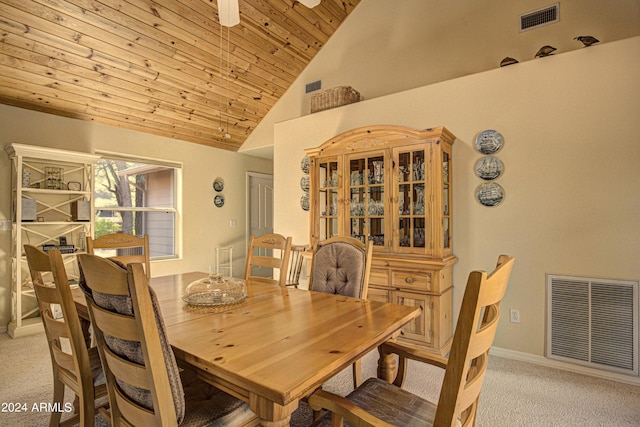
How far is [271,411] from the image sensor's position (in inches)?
36.7

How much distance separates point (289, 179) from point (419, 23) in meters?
2.46

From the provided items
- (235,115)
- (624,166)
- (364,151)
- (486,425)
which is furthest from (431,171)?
(235,115)

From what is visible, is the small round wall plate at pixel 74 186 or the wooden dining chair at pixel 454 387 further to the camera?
the small round wall plate at pixel 74 186

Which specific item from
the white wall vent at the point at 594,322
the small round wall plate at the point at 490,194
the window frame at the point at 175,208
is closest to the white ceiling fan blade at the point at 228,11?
the small round wall plate at the point at 490,194

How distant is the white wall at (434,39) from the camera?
2949 millimetres

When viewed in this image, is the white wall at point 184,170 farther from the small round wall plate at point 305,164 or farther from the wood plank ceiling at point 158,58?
the small round wall plate at point 305,164

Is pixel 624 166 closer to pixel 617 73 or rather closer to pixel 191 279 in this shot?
pixel 617 73

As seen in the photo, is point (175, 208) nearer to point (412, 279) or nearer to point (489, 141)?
point (412, 279)

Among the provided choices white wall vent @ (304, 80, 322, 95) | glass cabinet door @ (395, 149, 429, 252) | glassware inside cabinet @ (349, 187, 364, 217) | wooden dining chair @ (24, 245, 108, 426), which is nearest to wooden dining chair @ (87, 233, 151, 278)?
wooden dining chair @ (24, 245, 108, 426)

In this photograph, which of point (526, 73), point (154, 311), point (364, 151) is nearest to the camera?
point (154, 311)

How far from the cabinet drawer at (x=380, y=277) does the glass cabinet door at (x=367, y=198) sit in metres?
0.25

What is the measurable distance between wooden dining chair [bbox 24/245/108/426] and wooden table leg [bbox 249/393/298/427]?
0.93 m

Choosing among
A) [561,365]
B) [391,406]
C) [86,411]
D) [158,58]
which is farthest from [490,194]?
[158,58]

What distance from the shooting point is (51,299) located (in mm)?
1469
